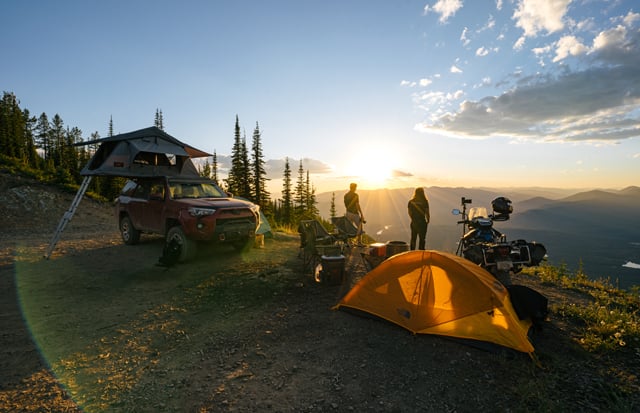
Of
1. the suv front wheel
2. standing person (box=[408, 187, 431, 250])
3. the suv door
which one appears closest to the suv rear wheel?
the suv door

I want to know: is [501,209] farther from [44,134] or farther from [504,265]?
[44,134]

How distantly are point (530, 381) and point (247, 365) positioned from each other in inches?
138

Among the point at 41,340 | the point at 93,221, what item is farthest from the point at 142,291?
the point at 93,221

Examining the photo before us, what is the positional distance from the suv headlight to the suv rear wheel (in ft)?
12.9

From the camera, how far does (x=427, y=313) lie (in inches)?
205

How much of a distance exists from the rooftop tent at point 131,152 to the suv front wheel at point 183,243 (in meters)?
2.70

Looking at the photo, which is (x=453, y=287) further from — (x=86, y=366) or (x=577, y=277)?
(x=577, y=277)

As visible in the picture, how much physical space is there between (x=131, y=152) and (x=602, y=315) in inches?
507

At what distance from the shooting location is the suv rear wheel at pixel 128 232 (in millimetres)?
11656

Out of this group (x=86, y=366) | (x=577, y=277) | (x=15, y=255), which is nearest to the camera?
(x=86, y=366)

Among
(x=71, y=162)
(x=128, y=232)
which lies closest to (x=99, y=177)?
(x=71, y=162)

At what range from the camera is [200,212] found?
9148 mm

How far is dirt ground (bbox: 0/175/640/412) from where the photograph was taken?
142 inches

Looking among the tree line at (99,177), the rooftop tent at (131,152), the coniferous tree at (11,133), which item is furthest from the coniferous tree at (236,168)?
the coniferous tree at (11,133)
